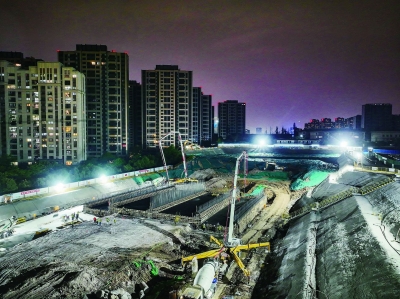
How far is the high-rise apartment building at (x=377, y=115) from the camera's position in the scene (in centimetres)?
16875

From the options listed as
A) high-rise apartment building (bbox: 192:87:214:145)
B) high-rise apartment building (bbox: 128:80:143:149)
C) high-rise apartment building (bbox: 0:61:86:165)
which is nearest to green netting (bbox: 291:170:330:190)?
high-rise apartment building (bbox: 0:61:86:165)

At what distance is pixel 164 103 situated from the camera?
11231 cm

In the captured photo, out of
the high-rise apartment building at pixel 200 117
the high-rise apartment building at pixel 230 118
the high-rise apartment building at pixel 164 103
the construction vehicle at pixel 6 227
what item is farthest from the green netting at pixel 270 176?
the high-rise apartment building at pixel 230 118

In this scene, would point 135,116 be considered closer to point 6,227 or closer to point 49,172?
point 49,172

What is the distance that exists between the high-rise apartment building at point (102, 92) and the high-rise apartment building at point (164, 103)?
1686 centimetres

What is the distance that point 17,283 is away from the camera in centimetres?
1759

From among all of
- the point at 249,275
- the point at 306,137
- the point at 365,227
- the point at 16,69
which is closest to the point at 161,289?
the point at 249,275

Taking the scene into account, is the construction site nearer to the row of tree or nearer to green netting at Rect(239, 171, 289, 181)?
the row of tree

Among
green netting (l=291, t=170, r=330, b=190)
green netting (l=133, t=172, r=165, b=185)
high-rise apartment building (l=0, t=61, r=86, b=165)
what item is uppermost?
high-rise apartment building (l=0, t=61, r=86, b=165)

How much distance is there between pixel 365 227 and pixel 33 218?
35.1 meters

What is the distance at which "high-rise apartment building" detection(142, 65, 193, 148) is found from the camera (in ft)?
367

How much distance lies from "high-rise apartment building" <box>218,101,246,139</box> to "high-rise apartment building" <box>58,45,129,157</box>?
102 meters

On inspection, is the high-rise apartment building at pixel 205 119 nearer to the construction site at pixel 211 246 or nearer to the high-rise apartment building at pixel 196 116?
the high-rise apartment building at pixel 196 116

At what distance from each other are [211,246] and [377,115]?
17899 cm
